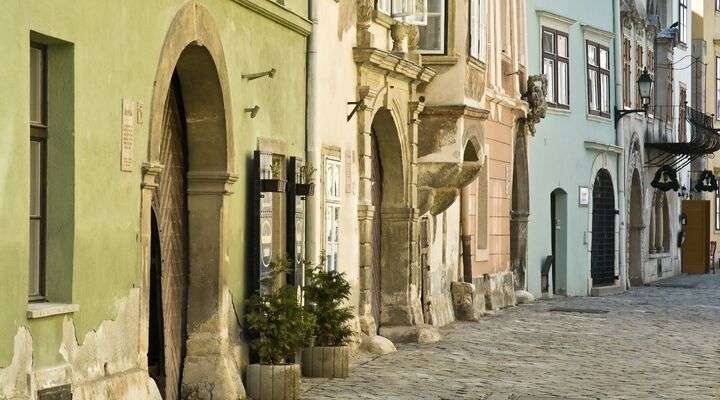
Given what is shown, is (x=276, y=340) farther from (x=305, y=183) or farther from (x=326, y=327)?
(x=305, y=183)

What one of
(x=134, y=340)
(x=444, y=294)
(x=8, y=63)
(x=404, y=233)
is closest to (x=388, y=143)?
(x=404, y=233)

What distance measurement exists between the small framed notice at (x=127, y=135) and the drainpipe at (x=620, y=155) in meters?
27.9

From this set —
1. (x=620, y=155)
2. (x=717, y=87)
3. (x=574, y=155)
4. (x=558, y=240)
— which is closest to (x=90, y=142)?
(x=558, y=240)

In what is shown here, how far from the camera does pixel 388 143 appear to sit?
22375 millimetres

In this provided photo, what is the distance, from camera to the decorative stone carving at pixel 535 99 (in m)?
32.4

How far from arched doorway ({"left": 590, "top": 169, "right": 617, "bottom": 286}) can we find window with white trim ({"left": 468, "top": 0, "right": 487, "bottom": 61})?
12439mm

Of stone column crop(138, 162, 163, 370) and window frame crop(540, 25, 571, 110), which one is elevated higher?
A: window frame crop(540, 25, 571, 110)

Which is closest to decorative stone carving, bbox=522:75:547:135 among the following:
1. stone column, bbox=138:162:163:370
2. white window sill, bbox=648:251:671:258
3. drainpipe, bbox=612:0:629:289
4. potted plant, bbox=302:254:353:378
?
drainpipe, bbox=612:0:629:289

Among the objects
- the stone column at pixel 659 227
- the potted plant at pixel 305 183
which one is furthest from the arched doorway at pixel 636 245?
the potted plant at pixel 305 183

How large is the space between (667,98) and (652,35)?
2252 millimetres

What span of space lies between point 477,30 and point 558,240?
11.7 meters

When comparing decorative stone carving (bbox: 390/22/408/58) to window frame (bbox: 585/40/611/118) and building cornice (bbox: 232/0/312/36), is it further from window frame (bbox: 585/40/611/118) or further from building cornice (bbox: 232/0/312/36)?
window frame (bbox: 585/40/611/118)

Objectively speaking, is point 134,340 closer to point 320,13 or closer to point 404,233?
point 320,13

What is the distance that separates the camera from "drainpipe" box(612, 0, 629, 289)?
39.3m
